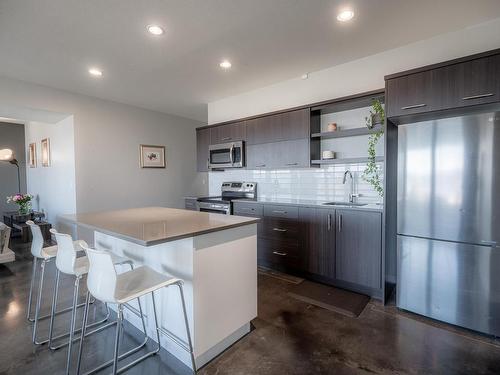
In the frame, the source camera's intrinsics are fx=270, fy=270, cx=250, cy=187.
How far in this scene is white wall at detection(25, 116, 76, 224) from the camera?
4.38 metres

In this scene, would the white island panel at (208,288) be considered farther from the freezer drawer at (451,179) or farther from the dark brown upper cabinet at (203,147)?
the dark brown upper cabinet at (203,147)

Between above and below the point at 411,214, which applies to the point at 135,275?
below

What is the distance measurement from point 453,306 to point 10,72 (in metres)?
5.39

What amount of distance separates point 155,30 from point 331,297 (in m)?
3.08

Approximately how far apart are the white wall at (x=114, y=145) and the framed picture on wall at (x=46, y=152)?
2.41 ft

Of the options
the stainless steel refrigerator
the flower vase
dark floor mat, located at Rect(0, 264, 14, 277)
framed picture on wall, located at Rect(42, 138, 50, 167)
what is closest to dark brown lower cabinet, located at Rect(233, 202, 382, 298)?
the stainless steel refrigerator

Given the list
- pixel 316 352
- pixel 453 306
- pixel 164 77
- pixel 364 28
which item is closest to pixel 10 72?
pixel 164 77

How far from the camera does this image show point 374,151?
301 cm

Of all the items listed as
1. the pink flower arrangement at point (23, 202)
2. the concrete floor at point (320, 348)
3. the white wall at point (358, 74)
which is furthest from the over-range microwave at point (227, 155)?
the pink flower arrangement at point (23, 202)

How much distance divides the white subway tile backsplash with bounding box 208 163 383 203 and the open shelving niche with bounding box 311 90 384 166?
171 mm

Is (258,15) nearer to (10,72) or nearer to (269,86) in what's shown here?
(269,86)

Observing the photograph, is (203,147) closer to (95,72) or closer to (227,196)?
(227,196)

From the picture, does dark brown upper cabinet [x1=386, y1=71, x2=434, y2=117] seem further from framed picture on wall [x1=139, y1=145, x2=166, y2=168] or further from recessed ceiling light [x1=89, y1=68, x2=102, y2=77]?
framed picture on wall [x1=139, y1=145, x2=166, y2=168]

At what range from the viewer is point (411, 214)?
234cm
